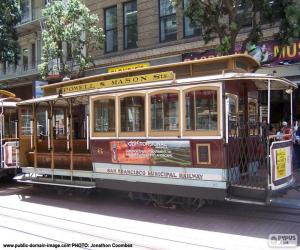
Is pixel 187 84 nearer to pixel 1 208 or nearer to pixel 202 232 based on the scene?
pixel 202 232

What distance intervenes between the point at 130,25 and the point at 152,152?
12863mm

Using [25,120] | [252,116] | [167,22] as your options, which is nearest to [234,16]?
[252,116]

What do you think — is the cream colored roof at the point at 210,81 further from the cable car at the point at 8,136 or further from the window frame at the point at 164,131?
the cable car at the point at 8,136

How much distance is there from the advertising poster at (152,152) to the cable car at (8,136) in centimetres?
454

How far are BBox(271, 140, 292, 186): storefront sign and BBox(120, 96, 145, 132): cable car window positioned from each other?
2762 millimetres

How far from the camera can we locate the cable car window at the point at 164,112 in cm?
903

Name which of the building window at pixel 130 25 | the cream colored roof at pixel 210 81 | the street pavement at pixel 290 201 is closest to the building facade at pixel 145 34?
the building window at pixel 130 25

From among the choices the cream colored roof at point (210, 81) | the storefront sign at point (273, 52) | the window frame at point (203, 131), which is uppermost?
the storefront sign at point (273, 52)

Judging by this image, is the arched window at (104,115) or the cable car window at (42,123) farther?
the cable car window at (42,123)

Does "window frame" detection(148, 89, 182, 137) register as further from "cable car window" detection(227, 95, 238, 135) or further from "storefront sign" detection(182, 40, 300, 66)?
"storefront sign" detection(182, 40, 300, 66)

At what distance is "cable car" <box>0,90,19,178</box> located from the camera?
13312mm

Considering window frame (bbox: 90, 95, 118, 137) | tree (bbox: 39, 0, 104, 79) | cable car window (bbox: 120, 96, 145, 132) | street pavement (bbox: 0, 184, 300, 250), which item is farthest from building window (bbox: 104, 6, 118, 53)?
cable car window (bbox: 120, 96, 145, 132)

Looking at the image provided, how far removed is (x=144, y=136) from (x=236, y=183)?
7.02 feet

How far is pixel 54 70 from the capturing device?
2050 cm
